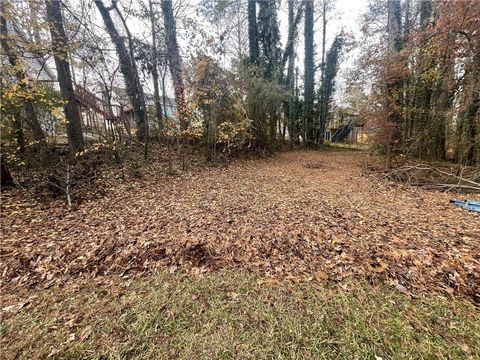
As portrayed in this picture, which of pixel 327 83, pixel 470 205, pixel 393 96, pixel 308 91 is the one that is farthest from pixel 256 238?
pixel 327 83

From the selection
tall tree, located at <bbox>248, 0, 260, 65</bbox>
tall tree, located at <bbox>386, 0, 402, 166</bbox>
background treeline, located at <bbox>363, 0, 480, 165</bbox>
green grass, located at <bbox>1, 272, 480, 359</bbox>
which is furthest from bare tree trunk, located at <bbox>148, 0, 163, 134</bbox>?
tall tree, located at <bbox>386, 0, 402, 166</bbox>

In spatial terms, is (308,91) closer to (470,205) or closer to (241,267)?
(470,205)

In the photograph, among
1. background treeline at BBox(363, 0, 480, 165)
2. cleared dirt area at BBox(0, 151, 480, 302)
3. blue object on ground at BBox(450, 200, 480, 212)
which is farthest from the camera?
background treeline at BBox(363, 0, 480, 165)

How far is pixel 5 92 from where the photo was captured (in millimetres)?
2889

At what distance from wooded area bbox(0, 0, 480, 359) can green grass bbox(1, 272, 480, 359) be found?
0.01m

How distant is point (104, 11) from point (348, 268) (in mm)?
8355

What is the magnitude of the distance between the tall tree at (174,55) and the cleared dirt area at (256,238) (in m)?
3.11

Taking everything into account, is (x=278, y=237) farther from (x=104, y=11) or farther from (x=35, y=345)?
(x=104, y=11)

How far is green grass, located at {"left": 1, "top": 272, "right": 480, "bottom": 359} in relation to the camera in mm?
1487

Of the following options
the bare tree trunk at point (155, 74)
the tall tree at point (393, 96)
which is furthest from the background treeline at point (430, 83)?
the bare tree trunk at point (155, 74)

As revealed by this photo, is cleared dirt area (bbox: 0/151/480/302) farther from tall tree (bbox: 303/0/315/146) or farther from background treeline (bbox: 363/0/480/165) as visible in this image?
tall tree (bbox: 303/0/315/146)

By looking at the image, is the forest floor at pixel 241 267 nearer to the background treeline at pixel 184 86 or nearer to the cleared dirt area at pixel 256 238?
the cleared dirt area at pixel 256 238

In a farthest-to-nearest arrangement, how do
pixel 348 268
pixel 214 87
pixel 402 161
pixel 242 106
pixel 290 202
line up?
pixel 242 106
pixel 214 87
pixel 402 161
pixel 290 202
pixel 348 268

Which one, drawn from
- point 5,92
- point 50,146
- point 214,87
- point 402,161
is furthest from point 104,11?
point 402,161
